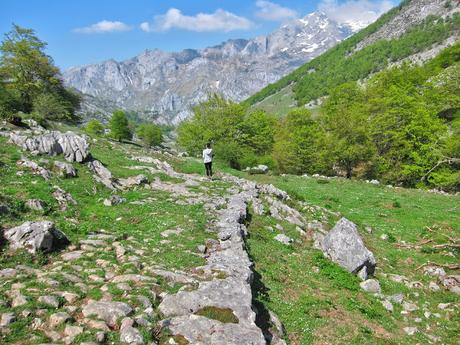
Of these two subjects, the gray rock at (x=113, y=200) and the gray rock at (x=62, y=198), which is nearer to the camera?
the gray rock at (x=62, y=198)

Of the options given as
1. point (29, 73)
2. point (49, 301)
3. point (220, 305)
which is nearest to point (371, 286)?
point (220, 305)

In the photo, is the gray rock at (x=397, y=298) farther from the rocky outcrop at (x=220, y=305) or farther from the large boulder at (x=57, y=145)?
the large boulder at (x=57, y=145)

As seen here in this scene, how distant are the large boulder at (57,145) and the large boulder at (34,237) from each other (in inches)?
490

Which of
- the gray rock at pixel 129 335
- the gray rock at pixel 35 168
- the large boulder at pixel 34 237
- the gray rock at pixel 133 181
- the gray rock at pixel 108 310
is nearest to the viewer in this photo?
the gray rock at pixel 129 335

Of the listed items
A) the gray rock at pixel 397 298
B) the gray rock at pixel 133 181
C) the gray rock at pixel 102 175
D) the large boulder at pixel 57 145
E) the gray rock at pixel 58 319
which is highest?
the large boulder at pixel 57 145

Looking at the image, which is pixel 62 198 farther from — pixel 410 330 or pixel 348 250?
pixel 410 330

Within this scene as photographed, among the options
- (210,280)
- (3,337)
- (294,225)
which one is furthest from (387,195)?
(3,337)

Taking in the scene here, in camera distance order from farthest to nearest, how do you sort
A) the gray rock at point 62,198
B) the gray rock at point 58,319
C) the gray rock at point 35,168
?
the gray rock at point 35,168, the gray rock at point 62,198, the gray rock at point 58,319

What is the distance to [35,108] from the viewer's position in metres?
58.7

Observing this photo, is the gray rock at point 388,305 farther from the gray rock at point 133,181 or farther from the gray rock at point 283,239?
the gray rock at point 133,181

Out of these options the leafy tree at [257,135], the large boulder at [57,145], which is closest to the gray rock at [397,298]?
the large boulder at [57,145]

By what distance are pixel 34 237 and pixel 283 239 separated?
12.6m

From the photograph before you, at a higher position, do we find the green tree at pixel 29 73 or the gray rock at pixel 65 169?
the green tree at pixel 29 73

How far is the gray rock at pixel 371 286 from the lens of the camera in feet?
52.7
